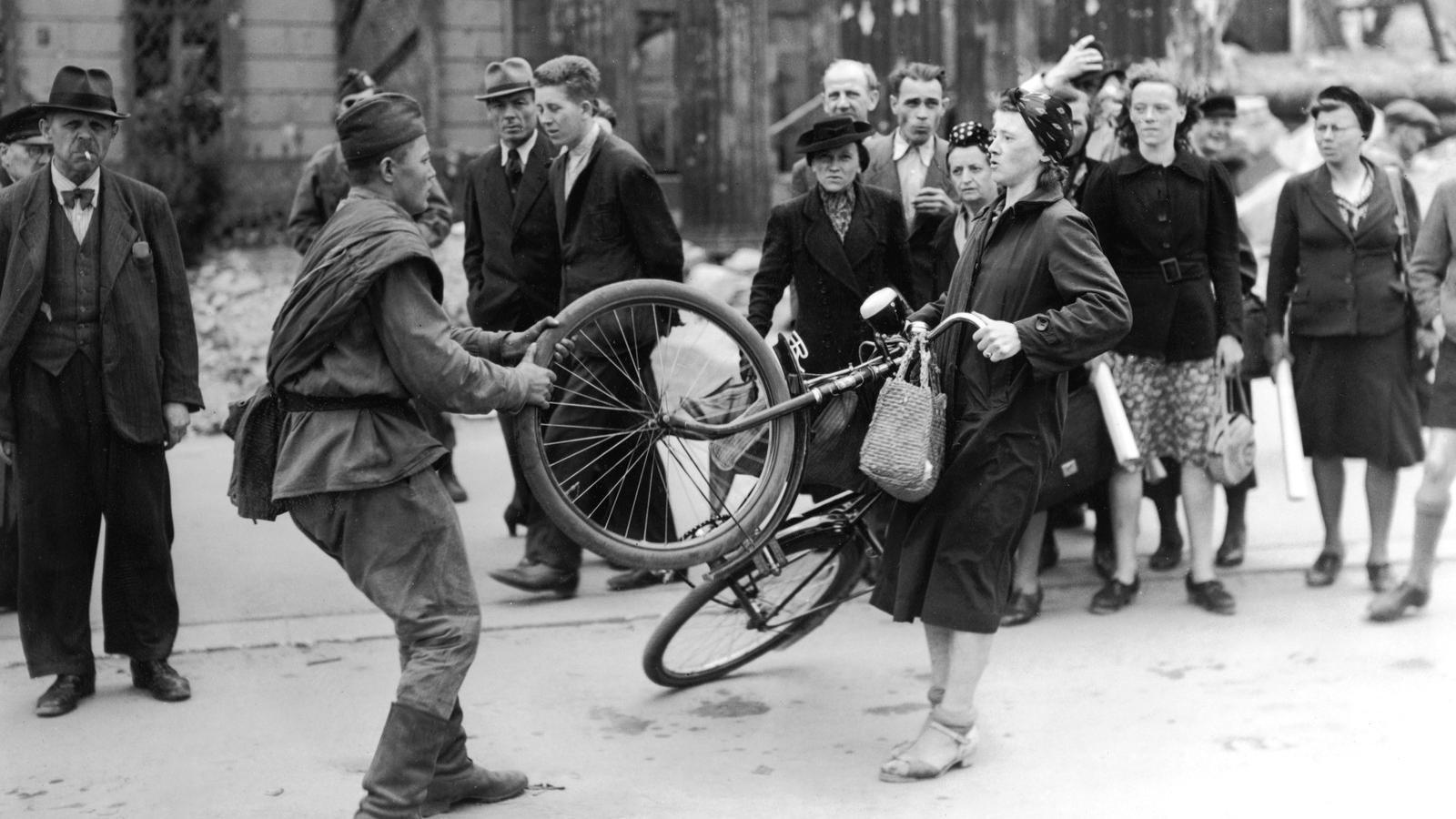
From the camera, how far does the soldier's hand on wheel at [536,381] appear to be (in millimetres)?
4293

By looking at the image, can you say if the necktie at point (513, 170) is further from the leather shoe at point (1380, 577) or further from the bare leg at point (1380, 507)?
the leather shoe at point (1380, 577)

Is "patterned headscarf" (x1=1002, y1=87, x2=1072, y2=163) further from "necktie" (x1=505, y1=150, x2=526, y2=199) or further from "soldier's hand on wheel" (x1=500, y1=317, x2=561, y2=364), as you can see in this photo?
"necktie" (x1=505, y1=150, x2=526, y2=199)

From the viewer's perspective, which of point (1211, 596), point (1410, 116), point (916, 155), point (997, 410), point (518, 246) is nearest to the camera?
point (997, 410)

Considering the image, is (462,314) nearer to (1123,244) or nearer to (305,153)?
(305,153)

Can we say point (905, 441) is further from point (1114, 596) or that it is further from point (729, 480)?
point (1114, 596)

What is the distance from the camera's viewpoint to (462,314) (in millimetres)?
11750

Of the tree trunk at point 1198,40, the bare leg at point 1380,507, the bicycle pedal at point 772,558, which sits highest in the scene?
the tree trunk at point 1198,40

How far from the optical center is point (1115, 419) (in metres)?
6.19

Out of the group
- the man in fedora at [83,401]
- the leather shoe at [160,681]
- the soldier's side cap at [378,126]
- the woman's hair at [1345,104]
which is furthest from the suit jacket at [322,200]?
the woman's hair at [1345,104]

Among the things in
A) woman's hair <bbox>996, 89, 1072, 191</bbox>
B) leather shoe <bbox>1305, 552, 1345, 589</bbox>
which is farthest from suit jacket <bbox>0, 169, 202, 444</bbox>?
leather shoe <bbox>1305, 552, 1345, 589</bbox>

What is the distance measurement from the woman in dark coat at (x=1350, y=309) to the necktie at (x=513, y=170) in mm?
3091

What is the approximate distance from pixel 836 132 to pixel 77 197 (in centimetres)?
250

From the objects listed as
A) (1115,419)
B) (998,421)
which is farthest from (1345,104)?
(998,421)

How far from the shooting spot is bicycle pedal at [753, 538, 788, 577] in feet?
16.6
